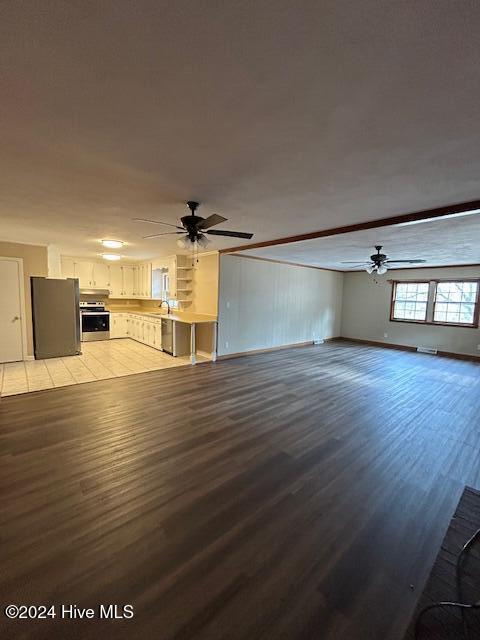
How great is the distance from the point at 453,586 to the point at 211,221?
3.29 m

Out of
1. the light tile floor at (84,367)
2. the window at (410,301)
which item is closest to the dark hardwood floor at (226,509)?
the light tile floor at (84,367)

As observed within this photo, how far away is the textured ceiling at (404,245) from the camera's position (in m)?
3.73

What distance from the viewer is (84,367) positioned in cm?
539

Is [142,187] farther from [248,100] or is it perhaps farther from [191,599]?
[191,599]

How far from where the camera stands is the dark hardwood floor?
1.36 m

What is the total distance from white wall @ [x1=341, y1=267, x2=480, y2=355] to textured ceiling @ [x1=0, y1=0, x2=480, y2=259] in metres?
6.08

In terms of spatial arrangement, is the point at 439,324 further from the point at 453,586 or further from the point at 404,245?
the point at 453,586

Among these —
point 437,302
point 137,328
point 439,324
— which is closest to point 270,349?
point 137,328

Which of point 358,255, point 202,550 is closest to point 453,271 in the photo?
point 358,255

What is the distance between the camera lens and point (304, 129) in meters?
1.68

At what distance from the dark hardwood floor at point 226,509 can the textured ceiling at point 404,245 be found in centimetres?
253

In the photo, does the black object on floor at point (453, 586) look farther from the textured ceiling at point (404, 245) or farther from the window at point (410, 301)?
the window at point (410, 301)

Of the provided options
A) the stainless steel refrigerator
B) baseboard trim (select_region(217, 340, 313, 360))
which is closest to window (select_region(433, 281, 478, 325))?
baseboard trim (select_region(217, 340, 313, 360))

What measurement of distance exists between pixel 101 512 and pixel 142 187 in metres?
2.71
